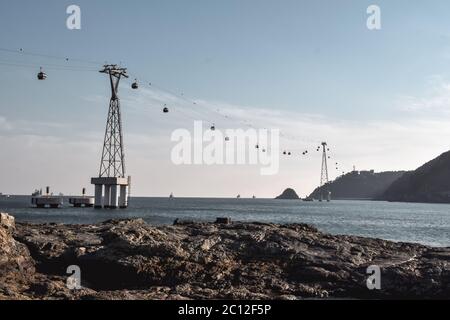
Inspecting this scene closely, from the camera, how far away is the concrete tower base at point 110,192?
132 m

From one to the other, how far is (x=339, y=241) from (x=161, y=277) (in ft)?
50.8

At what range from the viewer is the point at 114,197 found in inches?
5340

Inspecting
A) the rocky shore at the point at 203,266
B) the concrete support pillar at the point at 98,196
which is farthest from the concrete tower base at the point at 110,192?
the rocky shore at the point at 203,266

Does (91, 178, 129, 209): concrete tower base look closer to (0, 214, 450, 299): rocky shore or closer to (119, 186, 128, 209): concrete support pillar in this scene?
(119, 186, 128, 209): concrete support pillar

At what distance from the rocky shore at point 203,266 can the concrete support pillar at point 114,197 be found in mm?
97945

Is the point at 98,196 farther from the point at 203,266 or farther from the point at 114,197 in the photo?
the point at 203,266

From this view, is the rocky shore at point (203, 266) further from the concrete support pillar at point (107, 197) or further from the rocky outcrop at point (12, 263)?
the concrete support pillar at point (107, 197)

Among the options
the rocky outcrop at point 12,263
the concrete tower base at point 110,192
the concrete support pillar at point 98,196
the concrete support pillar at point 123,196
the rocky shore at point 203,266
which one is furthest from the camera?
the concrete support pillar at point 123,196

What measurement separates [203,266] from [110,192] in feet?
353

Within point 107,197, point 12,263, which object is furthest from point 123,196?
point 12,263

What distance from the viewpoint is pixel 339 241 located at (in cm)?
3947
